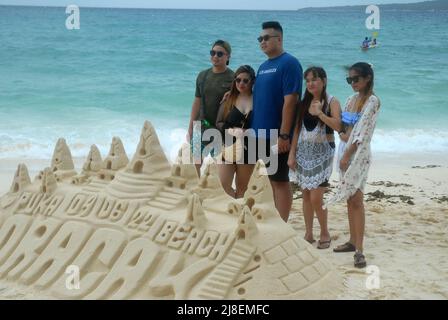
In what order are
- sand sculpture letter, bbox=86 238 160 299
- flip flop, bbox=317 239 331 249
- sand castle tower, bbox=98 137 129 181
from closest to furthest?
sand sculpture letter, bbox=86 238 160 299 < sand castle tower, bbox=98 137 129 181 < flip flop, bbox=317 239 331 249

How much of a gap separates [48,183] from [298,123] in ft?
7.65

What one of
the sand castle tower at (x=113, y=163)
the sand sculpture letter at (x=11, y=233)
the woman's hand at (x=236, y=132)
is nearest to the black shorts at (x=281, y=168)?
the woman's hand at (x=236, y=132)

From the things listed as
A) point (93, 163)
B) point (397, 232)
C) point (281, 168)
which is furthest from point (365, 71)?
point (93, 163)

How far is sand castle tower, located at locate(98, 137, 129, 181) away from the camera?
200 inches

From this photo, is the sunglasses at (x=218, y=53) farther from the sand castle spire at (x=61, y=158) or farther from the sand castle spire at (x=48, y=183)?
the sand castle spire at (x=48, y=183)

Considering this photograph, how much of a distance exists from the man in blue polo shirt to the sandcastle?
2.81ft

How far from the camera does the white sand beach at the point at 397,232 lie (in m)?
4.50

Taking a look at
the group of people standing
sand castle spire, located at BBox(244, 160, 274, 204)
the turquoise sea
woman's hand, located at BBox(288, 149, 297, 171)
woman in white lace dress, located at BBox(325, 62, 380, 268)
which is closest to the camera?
sand castle spire, located at BBox(244, 160, 274, 204)

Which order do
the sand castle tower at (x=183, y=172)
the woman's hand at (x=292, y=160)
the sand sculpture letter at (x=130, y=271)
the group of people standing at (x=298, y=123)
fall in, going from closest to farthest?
the sand sculpture letter at (x=130, y=271) → the sand castle tower at (x=183, y=172) → the group of people standing at (x=298, y=123) → the woman's hand at (x=292, y=160)

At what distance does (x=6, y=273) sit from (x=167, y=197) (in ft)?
4.86

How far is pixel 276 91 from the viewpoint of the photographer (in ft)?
16.5

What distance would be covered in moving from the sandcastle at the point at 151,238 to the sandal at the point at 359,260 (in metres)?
0.75

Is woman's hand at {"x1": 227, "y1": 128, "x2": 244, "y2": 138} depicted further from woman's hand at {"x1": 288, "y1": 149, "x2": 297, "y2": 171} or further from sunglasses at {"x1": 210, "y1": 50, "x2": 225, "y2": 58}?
sunglasses at {"x1": 210, "y1": 50, "x2": 225, "y2": 58}

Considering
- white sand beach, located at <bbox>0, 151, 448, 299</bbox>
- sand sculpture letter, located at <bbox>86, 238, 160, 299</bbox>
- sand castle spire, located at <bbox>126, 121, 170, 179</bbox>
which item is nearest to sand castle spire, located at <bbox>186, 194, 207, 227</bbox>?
sand sculpture letter, located at <bbox>86, 238, 160, 299</bbox>
